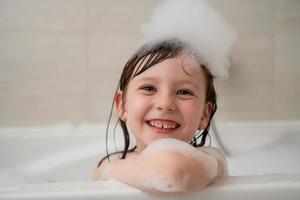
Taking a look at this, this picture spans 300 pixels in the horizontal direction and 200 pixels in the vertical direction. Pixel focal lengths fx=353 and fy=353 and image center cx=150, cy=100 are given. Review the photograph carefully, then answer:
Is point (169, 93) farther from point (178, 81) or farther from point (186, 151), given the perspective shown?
point (186, 151)

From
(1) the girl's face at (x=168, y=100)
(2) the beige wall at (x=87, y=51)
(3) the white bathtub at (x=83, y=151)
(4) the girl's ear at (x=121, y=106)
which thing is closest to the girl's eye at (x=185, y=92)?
(1) the girl's face at (x=168, y=100)

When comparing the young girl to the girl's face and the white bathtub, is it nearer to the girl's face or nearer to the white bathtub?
Result: the girl's face

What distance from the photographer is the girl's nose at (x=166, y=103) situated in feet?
2.62

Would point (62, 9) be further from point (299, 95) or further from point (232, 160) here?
point (299, 95)

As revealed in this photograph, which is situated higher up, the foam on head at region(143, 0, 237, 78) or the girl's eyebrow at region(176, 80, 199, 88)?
the foam on head at region(143, 0, 237, 78)

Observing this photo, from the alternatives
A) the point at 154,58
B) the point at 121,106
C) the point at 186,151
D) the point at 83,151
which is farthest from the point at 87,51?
the point at 186,151

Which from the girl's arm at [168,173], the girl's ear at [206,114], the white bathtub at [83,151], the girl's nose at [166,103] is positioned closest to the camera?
the girl's arm at [168,173]

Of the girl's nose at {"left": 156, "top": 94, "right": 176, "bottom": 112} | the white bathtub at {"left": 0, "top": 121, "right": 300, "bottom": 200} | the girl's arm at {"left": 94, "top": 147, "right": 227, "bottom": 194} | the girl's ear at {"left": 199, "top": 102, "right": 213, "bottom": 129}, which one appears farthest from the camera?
the white bathtub at {"left": 0, "top": 121, "right": 300, "bottom": 200}

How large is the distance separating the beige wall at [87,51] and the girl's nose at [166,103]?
24.7 inches

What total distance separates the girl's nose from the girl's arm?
0.18 meters

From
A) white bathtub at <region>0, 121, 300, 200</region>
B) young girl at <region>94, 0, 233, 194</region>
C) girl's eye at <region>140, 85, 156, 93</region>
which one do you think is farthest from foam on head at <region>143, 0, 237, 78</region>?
white bathtub at <region>0, 121, 300, 200</region>

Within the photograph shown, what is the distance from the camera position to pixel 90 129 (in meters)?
1.39

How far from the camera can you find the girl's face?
82cm

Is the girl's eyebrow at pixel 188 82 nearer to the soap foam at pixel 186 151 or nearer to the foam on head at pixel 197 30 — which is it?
the foam on head at pixel 197 30
